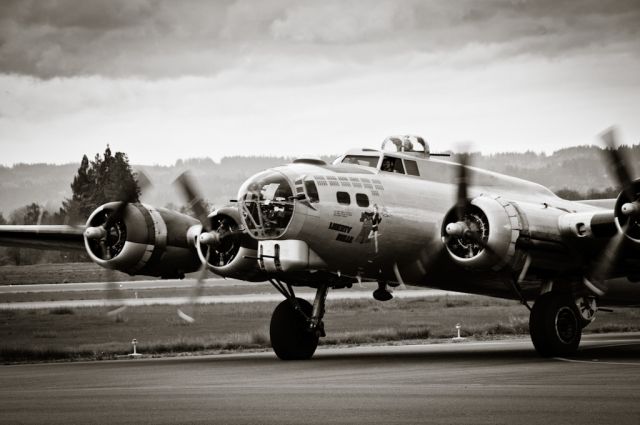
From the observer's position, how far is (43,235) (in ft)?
80.7

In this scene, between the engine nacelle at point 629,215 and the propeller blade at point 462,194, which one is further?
the propeller blade at point 462,194

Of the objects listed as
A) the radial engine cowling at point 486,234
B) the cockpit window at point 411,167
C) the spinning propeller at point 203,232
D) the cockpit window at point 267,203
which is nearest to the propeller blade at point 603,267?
the radial engine cowling at point 486,234

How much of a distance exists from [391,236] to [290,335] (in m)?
3.48

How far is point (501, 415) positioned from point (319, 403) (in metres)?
2.74

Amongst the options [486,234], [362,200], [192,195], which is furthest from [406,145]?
[192,195]

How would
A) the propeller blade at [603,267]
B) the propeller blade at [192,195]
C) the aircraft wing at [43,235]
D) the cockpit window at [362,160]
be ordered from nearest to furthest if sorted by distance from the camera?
the propeller blade at [603,267] < the cockpit window at [362,160] < the propeller blade at [192,195] < the aircraft wing at [43,235]

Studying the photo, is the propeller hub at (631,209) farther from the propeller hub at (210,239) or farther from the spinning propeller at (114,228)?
the spinning propeller at (114,228)

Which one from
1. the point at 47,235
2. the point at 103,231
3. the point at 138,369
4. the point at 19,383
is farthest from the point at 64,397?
the point at 47,235

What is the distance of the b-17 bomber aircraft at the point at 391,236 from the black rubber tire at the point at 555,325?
1.0 inches

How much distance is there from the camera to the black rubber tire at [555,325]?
20812mm

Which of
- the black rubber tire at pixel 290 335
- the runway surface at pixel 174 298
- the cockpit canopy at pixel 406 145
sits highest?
the cockpit canopy at pixel 406 145

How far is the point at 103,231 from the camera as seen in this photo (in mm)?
23188

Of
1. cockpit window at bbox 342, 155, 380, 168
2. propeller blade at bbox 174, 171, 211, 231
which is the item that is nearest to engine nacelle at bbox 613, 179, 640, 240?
cockpit window at bbox 342, 155, 380, 168

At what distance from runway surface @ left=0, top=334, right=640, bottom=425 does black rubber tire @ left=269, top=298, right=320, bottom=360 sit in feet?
1.67
